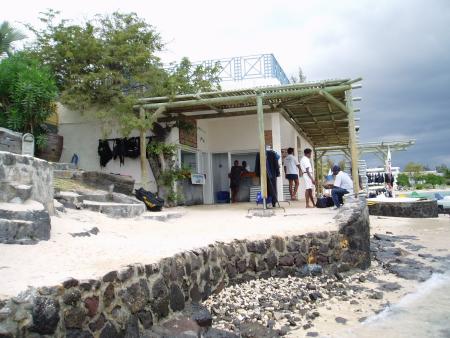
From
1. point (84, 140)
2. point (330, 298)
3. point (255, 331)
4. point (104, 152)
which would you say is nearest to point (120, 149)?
point (104, 152)

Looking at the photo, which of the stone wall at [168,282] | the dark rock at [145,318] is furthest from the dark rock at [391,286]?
the dark rock at [145,318]

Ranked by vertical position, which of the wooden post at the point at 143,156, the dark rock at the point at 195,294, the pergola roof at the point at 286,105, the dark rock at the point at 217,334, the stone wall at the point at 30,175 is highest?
the pergola roof at the point at 286,105

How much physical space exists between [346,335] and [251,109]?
32.1 ft

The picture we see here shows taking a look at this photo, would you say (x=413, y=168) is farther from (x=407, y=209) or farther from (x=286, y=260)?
(x=286, y=260)

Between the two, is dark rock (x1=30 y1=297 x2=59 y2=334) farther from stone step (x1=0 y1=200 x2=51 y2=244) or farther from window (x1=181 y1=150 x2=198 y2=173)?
window (x1=181 y1=150 x2=198 y2=173)

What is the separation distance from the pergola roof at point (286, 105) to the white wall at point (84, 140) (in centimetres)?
198

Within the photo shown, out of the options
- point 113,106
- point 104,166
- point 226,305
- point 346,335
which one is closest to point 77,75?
point 113,106

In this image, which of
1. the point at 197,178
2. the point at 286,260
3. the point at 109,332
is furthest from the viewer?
the point at 197,178

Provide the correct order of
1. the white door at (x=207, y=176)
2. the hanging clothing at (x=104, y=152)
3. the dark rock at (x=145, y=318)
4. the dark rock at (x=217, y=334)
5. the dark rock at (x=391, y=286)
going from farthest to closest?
the white door at (x=207, y=176) → the hanging clothing at (x=104, y=152) → the dark rock at (x=391, y=286) → the dark rock at (x=217, y=334) → the dark rock at (x=145, y=318)

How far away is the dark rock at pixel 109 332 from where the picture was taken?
→ 3452 millimetres

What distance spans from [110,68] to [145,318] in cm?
979

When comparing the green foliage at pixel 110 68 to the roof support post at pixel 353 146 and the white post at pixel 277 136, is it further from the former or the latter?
the roof support post at pixel 353 146

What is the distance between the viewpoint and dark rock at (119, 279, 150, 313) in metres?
3.76

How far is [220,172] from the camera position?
1530 cm
